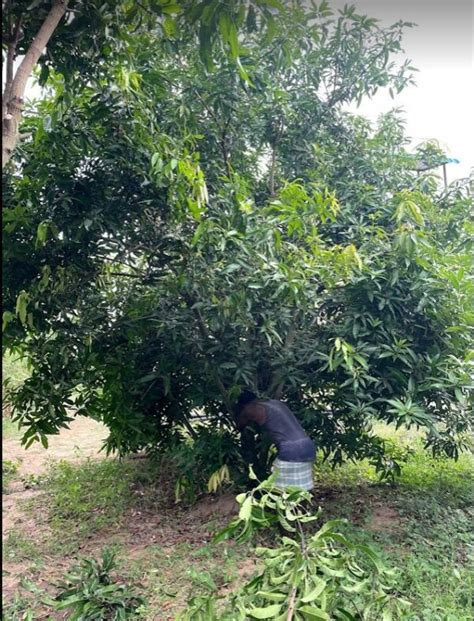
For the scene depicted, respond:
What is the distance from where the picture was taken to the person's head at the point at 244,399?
221cm

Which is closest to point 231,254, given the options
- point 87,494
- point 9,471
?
point 87,494

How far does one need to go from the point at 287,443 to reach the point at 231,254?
79 cm

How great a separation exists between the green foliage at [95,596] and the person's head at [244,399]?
803 mm

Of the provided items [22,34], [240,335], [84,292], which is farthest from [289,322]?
[22,34]

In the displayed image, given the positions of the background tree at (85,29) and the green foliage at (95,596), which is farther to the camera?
the green foliage at (95,596)

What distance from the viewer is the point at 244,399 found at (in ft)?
7.36

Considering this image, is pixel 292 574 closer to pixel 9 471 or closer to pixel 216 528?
pixel 216 528

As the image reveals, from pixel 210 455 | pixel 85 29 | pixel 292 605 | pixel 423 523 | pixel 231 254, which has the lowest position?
pixel 423 523

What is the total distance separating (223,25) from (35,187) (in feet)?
3.34

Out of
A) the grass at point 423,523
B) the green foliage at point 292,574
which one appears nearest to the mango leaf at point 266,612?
the green foliage at point 292,574

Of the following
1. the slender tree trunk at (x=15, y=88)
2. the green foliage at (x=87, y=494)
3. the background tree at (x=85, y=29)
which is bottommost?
the green foliage at (x=87, y=494)

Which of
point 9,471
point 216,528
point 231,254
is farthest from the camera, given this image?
point 9,471

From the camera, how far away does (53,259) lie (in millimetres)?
1843

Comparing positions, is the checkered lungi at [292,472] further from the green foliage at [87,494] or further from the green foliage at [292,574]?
the green foliage at [87,494]
